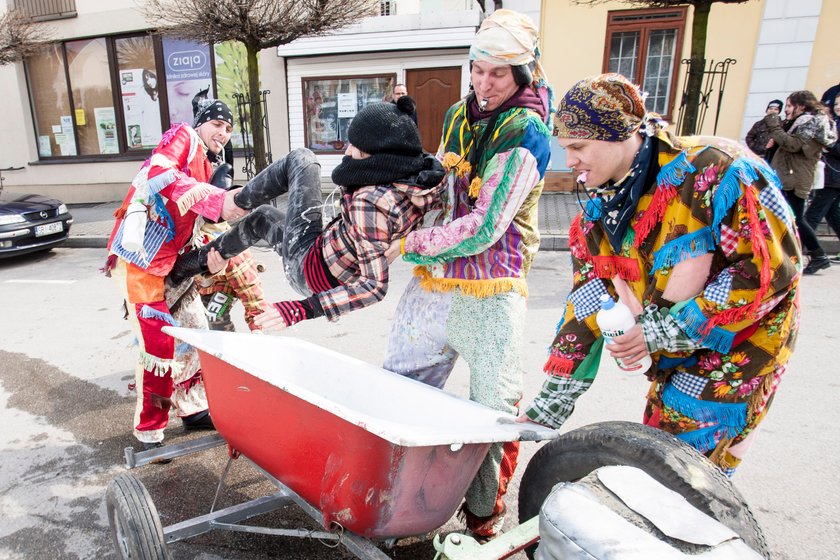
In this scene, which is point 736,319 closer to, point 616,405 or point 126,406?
point 616,405

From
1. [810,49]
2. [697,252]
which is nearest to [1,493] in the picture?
[697,252]

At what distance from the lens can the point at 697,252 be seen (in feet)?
4.72

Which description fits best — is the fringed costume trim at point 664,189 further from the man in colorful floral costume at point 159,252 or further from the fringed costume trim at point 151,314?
the fringed costume trim at point 151,314

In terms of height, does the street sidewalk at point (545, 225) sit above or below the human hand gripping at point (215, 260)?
below

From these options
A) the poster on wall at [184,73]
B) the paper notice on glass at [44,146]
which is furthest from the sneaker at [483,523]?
the paper notice on glass at [44,146]

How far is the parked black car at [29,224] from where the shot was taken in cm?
739

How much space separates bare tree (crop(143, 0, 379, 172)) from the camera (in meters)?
7.80

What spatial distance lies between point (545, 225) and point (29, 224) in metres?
7.09

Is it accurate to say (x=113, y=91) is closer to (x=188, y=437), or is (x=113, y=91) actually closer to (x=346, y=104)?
(x=346, y=104)

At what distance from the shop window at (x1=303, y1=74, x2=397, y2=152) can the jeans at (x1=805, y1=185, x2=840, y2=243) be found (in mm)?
7640

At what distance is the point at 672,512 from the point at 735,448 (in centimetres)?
66

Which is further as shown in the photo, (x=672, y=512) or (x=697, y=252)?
(x=697, y=252)

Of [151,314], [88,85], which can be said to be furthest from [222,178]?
[88,85]

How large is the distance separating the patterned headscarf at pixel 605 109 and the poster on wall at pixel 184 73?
11.7 meters
